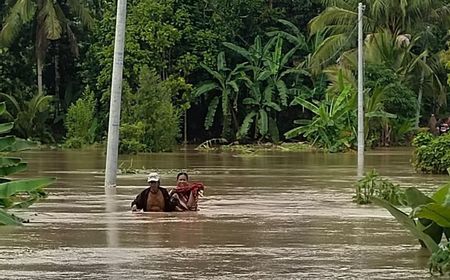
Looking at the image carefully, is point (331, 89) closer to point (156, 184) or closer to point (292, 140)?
point (292, 140)

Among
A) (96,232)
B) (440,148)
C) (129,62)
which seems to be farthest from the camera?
(129,62)

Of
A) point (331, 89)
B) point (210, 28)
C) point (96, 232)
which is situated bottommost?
point (96, 232)

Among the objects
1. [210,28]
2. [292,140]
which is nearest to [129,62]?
[210,28]

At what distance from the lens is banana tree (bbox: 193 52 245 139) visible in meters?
49.1

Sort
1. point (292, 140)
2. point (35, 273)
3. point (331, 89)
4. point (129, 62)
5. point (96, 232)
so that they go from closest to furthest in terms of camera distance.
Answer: point (35, 273), point (96, 232), point (331, 89), point (129, 62), point (292, 140)

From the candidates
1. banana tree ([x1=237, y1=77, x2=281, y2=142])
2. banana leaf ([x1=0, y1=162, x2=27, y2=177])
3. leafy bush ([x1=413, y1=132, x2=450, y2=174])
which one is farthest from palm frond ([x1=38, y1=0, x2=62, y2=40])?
banana leaf ([x1=0, y1=162, x2=27, y2=177])

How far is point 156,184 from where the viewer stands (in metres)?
14.8

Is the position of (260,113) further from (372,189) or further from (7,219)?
(7,219)

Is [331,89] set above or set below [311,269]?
above

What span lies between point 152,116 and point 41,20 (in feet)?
28.2

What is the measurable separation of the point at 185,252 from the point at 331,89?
114 ft

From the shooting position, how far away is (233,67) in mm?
52000

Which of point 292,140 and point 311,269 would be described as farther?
point 292,140

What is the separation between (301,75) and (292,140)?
3550 millimetres
